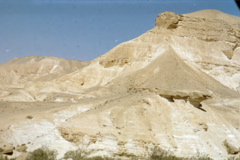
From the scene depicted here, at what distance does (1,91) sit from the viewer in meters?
44.3

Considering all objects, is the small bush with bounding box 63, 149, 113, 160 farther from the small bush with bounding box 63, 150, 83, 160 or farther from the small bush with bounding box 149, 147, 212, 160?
the small bush with bounding box 149, 147, 212, 160

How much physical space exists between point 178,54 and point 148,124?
103ft

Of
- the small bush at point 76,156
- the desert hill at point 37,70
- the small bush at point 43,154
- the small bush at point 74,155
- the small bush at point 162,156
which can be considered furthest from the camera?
the desert hill at point 37,70

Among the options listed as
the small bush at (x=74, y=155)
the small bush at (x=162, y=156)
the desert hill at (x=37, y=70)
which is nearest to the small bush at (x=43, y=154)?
the small bush at (x=74, y=155)

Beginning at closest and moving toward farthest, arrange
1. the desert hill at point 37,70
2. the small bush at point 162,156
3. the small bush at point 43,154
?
the small bush at point 43,154 < the small bush at point 162,156 < the desert hill at point 37,70

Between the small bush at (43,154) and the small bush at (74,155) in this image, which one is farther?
the small bush at (74,155)

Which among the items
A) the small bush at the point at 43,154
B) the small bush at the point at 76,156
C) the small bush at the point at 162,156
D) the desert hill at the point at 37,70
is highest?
the small bush at the point at 43,154

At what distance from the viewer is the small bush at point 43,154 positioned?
16209mm

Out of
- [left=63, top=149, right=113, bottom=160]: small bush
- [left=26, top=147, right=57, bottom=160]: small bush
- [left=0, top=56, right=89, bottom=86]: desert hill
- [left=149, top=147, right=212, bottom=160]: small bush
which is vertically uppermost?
[left=26, top=147, right=57, bottom=160]: small bush

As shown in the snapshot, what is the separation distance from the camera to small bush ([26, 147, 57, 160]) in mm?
16209

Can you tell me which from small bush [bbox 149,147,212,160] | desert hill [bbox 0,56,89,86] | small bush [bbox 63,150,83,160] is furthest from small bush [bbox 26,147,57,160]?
desert hill [bbox 0,56,89,86]

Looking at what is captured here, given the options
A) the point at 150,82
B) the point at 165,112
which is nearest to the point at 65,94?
the point at 150,82

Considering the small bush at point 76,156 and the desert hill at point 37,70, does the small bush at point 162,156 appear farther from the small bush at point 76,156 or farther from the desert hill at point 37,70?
the desert hill at point 37,70

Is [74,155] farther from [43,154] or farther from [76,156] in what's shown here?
[43,154]
